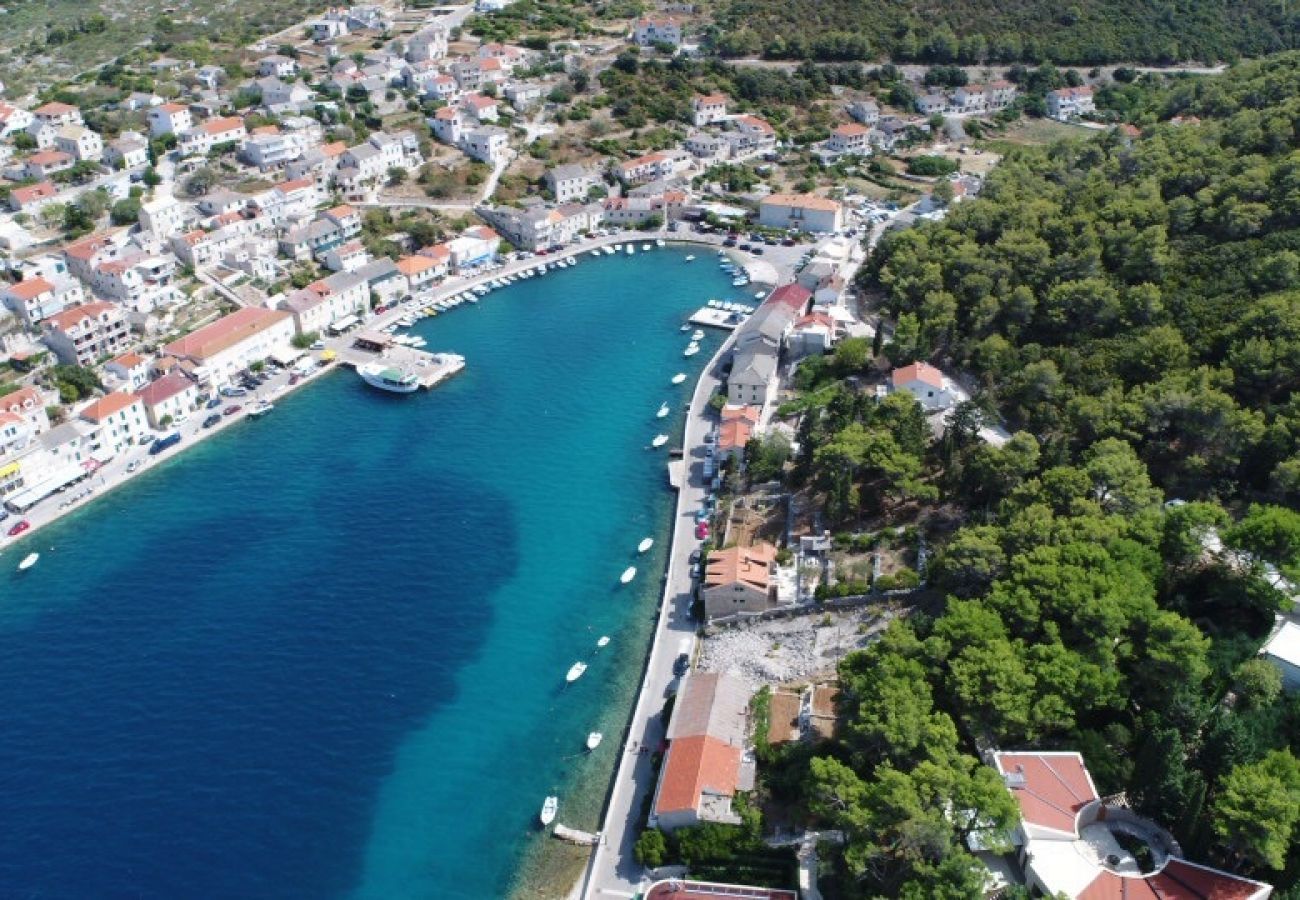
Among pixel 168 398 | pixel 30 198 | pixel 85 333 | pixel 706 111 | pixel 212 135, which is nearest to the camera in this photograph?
pixel 168 398

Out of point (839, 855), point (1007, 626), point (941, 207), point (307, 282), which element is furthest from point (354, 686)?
point (941, 207)

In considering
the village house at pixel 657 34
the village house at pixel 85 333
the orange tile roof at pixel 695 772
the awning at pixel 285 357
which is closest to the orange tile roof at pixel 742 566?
the orange tile roof at pixel 695 772

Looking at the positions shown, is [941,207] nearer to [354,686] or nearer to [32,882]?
[354,686]

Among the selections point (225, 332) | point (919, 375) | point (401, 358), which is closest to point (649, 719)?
point (919, 375)

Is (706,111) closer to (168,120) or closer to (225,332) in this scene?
(168,120)

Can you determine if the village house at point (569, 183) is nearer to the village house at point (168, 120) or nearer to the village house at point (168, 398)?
the village house at point (168, 120)

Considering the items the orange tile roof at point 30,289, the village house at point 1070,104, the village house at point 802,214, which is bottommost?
the orange tile roof at point 30,289

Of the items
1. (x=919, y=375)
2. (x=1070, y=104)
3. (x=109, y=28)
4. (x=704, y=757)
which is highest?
(x=109, y=28)
